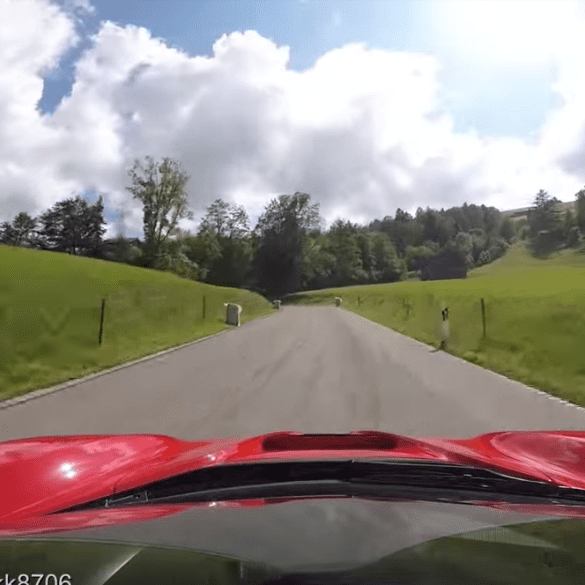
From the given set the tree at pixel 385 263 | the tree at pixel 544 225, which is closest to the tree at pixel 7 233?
the tree at pixel 385 263

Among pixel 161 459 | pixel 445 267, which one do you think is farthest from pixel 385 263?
pixel 161 459

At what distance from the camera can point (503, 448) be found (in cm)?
313

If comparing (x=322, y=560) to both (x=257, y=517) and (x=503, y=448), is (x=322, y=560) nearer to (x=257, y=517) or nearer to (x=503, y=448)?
(x=257, y=517)

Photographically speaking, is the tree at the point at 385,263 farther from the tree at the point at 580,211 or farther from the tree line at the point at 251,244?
the tree at the point at 580,211

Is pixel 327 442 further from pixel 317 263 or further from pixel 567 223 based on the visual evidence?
pixel 567 223

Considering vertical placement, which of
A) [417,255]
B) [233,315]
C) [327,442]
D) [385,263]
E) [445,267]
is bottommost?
[327,442]

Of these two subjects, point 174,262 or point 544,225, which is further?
point 544,225

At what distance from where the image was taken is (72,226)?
101375 millimetres

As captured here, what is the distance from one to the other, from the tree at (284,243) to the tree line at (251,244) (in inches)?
8.0

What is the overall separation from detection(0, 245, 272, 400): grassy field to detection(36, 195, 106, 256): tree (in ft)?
201

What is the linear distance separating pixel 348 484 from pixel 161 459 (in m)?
1.18

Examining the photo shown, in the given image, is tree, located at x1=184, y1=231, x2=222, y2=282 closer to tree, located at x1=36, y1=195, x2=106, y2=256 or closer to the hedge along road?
tree, located at x1=36, y1=195, x2=106, y2=256

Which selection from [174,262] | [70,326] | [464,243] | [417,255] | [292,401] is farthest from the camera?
[464,243]

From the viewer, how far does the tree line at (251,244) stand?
79.2 m
